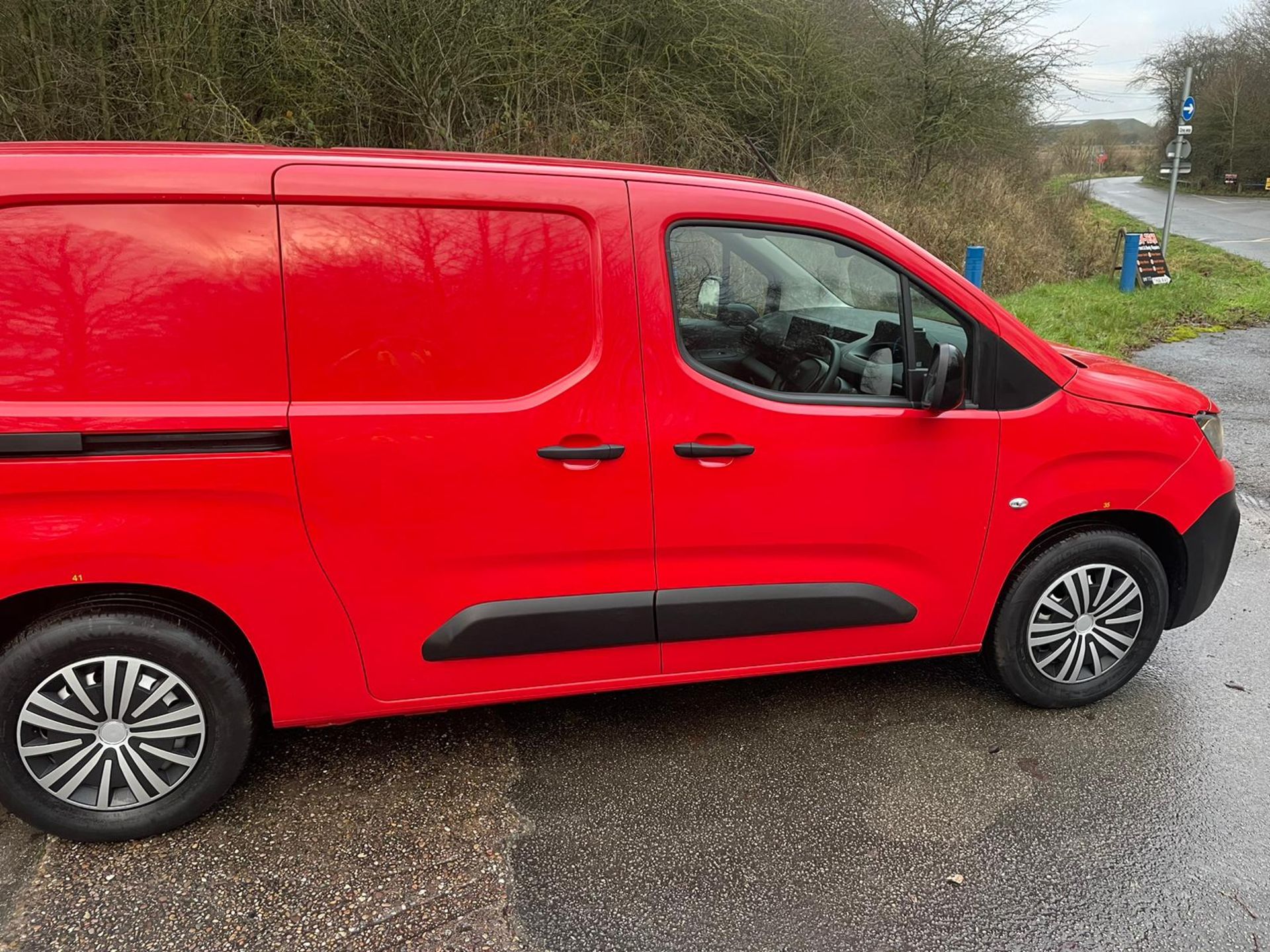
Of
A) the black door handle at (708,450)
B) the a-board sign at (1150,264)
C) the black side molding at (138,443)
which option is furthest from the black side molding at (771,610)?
the a-board sign at (1150,264)

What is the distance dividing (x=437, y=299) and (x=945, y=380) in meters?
1.55

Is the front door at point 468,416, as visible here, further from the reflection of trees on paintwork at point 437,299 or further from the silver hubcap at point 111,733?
the silver hubcap at point 111,733

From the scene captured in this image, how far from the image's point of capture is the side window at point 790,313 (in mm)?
2686

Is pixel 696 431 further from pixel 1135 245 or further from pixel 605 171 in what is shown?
pixel 1135 245

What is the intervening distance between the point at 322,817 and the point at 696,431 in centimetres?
163

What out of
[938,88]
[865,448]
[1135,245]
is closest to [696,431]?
[865,448]

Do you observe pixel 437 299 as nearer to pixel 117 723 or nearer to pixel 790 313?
pixel 790 313

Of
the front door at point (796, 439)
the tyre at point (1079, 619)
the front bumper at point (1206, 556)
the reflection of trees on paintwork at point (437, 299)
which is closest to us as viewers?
the reflection of trees on paintwork at point (437, 299)

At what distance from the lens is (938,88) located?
1697 cm

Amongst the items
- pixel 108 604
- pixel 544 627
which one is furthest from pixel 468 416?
pixel 108 604

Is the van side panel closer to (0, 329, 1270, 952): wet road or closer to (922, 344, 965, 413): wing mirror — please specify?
(0, 329, 1270, 952): wet road

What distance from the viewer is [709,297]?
8.93 ft

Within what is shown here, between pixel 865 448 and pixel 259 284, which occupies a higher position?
pixel 259 284

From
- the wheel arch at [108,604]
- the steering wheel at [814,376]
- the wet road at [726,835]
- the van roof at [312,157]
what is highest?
the van roof at [312,157]
